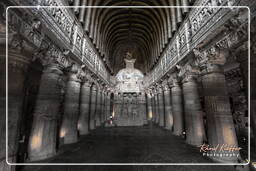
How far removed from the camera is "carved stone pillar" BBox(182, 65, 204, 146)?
753 centimetres

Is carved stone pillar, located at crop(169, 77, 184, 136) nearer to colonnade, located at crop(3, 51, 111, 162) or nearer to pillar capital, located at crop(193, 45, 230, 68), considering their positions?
pillar capital, located at crop(193, 45, 230, 68)

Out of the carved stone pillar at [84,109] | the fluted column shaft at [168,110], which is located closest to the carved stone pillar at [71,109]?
the carved stone pillar at [84,109]

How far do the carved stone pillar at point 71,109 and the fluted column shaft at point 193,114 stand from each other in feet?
28.7

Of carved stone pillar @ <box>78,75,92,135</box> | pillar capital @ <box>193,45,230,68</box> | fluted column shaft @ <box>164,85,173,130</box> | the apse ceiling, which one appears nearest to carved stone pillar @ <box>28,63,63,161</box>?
carved stone pillar @ <box>78,75,92,135</box>

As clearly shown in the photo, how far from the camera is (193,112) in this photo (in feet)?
25.5

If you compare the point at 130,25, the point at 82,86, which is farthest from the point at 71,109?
the point at 130,25

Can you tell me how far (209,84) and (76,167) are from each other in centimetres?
782

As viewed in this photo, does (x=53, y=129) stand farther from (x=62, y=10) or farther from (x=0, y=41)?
(x=62, y=10)

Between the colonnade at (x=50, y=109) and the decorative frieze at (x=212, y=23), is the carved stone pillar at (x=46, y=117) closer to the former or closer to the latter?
the colonnade at (x=50, y=109)

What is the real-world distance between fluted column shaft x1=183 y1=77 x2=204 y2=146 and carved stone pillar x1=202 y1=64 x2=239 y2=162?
185 centimetres

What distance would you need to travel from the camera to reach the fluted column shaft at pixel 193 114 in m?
7.52

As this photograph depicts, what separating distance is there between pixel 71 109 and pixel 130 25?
807 inches

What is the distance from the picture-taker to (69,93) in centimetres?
872

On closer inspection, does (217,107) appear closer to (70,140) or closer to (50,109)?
(50,109)
